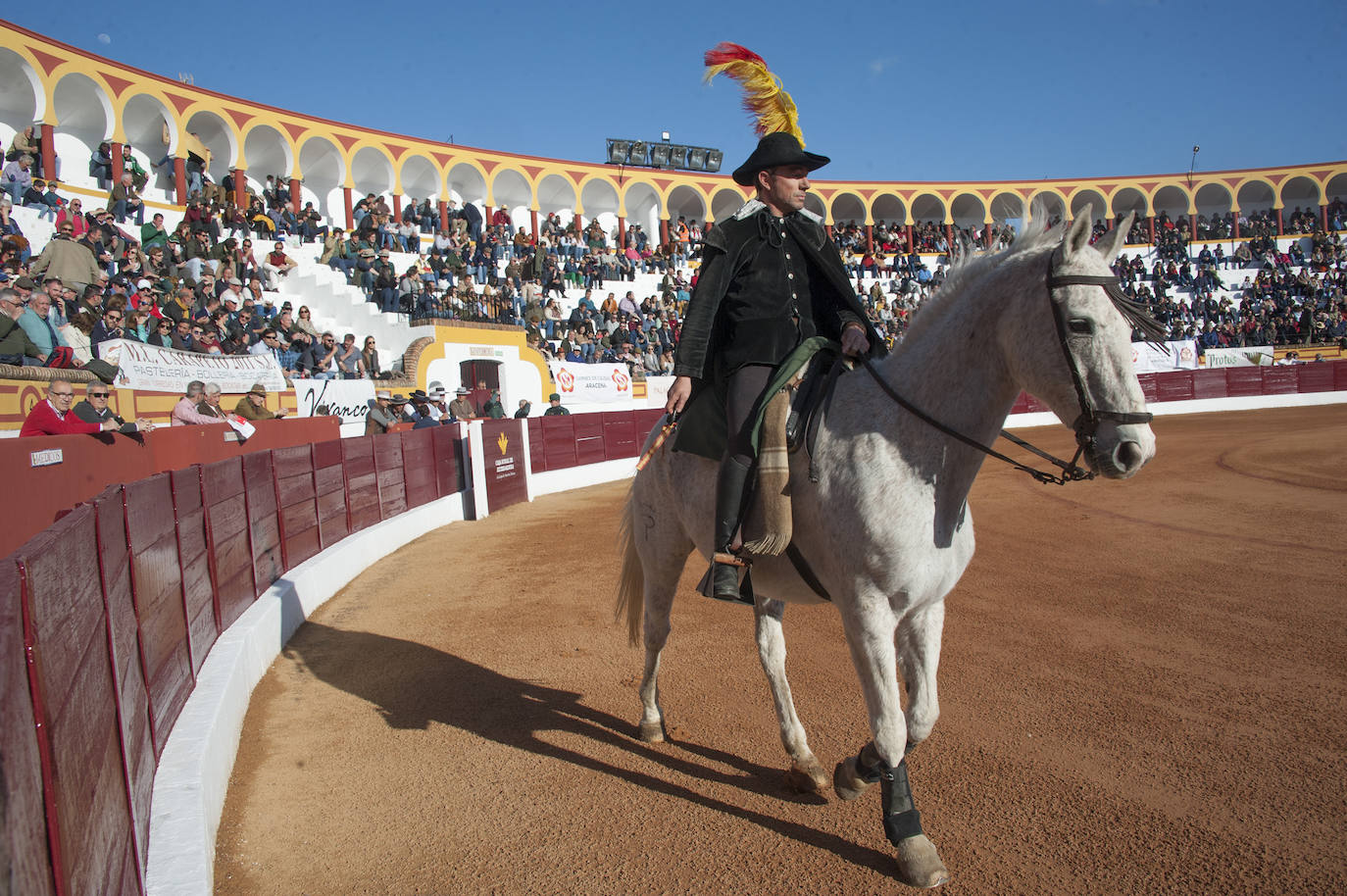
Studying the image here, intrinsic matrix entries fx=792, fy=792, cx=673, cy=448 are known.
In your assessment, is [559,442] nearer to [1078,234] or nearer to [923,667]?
[923,667]

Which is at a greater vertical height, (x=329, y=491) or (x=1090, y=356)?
(x=1090, y=356)

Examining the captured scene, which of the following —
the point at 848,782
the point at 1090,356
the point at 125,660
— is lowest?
the point at 848,782

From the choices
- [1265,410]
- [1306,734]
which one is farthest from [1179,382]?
[1306,734]

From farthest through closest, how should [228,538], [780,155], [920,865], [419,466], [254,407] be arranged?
[419,466] < [254,407] < [228,538] < [780,155] < [920,865]

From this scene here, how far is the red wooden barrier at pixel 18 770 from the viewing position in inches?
45.7

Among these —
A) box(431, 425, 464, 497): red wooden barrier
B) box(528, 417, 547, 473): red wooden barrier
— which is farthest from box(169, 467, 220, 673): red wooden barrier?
box(528, 417, 547, 473): red wooden barrier

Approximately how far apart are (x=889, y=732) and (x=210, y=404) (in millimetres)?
8795

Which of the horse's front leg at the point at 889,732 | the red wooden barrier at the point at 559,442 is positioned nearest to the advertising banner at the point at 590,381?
the red wooden barrier at the point at 559,442

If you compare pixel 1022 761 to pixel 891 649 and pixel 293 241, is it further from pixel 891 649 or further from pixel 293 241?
pixel 293 241

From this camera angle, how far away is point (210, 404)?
8.91m

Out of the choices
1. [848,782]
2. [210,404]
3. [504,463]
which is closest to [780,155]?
[848,782]

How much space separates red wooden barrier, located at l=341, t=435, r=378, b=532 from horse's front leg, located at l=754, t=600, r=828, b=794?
20.3 feet

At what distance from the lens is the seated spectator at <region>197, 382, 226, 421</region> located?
8602 millimetres

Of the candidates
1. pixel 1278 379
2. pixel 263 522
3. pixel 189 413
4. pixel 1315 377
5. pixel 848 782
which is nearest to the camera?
pixel 848 782
